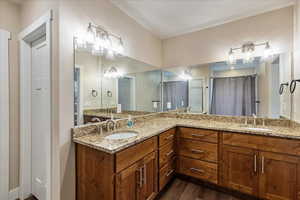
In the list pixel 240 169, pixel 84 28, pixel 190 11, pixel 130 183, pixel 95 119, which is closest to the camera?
pixel 130 183

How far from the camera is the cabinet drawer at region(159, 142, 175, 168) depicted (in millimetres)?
1874

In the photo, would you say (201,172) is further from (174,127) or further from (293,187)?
(293,187)

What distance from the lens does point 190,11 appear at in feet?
7.14

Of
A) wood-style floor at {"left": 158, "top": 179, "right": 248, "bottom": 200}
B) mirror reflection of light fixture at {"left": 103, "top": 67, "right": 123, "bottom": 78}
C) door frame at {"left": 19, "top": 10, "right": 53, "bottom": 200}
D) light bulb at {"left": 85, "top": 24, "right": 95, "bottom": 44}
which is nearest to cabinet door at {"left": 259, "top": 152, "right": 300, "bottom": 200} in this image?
wood-style floor at {"left": 158, "top": 179, "right": 248, "bottom": 200}

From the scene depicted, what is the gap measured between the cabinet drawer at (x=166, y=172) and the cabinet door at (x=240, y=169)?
67 centimetres

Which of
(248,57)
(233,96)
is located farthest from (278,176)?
(248,57)

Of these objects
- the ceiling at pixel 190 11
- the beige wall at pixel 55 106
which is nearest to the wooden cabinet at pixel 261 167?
the ceiling at pixel 190 11

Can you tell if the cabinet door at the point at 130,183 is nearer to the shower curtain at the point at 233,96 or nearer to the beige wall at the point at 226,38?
the shower curtain at the point at 233,96

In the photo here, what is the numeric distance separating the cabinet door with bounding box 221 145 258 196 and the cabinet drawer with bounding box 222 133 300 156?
74 mm

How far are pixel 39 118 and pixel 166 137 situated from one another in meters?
1.62

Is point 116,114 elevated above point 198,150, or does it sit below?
above

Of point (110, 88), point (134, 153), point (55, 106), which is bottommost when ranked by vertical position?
point (134, 153)

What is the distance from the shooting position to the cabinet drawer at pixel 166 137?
73.9 inches

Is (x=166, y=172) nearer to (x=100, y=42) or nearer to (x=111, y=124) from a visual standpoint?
(x=111, y=124)
